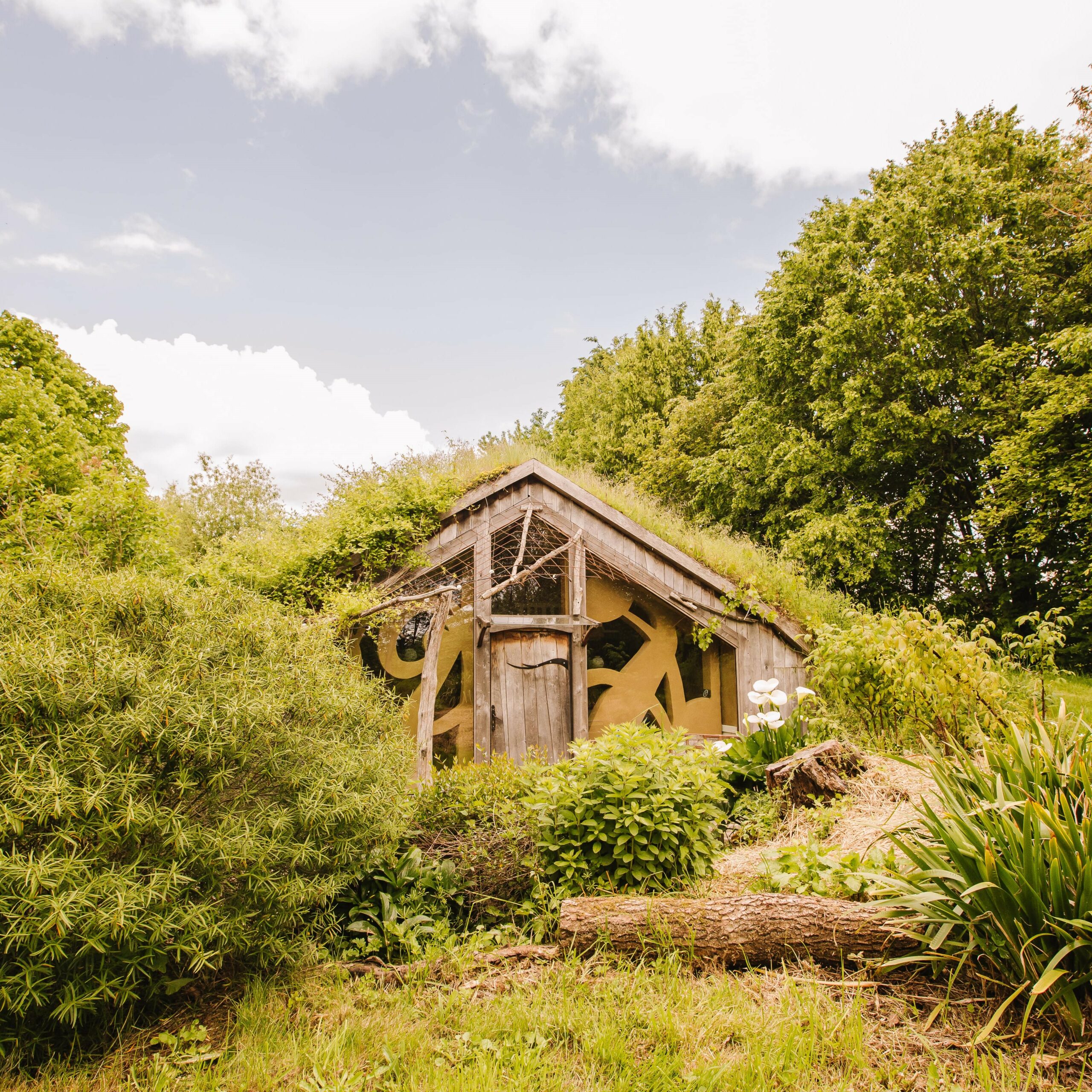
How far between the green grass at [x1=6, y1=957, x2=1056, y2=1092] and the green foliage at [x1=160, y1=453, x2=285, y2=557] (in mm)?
14837

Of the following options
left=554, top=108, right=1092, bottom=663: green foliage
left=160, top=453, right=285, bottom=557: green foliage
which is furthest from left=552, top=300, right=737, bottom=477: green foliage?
left=160, top=453, right=285, bottom=557: green foliage

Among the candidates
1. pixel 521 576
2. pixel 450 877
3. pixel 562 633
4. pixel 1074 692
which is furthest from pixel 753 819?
pixel 1074 692

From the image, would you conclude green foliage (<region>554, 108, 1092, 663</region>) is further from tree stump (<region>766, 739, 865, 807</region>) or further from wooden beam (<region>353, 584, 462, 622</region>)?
wooden beam (<region>353, 584, 462, 622</region>)

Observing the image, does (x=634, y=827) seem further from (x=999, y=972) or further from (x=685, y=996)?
(x=999, y=972)

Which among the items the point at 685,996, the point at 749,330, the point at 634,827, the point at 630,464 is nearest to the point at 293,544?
the point at 634,827

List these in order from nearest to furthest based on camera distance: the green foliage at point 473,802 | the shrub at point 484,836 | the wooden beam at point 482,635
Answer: the shrub at point 484,836
the green foliage at point 473,802
the wooden beam at point 482,635

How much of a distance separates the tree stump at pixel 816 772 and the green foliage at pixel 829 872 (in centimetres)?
123

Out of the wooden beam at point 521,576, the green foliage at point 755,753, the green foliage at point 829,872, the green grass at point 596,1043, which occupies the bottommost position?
the green grass at point 596,1043

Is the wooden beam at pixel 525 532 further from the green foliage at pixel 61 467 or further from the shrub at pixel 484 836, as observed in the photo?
the green foliage at pixel 61 467

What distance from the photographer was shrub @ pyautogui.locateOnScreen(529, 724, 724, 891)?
393 centimetres

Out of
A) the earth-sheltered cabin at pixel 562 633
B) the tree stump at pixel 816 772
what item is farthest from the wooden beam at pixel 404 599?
the tree stump at pixel 816 772

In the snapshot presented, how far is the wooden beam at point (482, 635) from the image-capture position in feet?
26.4

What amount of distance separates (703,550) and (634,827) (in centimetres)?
575

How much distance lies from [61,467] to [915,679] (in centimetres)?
1283
